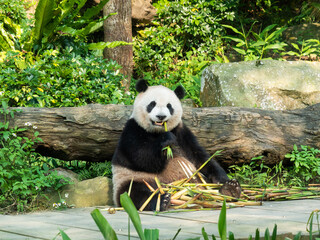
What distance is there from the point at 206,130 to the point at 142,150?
126 centimetres

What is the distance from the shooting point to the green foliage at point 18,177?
13.4 ft

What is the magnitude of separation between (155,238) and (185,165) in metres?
2.89

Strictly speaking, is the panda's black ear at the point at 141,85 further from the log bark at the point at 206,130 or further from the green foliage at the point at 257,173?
the green foliage at the point at 257,173

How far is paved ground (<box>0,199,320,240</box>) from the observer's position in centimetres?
272

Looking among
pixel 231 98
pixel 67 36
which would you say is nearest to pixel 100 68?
pixel 67 36

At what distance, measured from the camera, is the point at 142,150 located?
424cm

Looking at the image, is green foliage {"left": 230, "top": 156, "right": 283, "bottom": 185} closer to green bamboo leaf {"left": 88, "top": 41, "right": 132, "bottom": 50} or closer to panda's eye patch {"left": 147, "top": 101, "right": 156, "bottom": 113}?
panda's eye patch {"left": 147, "top": 101, "right": 156, "bottom": 113}

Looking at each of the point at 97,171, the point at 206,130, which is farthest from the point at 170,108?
the point at 97,171

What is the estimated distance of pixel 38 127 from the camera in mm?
4820

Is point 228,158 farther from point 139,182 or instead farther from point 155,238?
point 155,238

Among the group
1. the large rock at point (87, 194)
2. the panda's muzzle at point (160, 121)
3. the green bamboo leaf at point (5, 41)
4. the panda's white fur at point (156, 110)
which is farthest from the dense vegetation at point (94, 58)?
the panda's muzzle at point (160, 121)

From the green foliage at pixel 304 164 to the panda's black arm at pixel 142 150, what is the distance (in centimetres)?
181

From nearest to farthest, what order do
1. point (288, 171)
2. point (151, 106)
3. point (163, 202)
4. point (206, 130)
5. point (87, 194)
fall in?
point (163, 202), point (151, 106), point (87, 194), point (206, 130), point (288, 171)

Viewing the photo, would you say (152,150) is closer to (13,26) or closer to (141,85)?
Result: (141,85)
